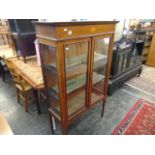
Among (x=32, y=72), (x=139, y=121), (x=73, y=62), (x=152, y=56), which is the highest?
(x=73, y=62)

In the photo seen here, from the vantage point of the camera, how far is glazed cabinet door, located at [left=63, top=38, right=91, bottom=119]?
1493 mm

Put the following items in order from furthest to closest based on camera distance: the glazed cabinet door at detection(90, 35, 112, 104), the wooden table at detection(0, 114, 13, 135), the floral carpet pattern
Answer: the floral carpet pattern → the glazed cabinet door at detection(90, 35, 112, 104) → the wooden table at detection(0, 114, 13, 135)

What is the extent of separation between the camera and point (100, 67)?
6.35 feet

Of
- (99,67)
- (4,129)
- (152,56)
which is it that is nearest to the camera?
(4,129)

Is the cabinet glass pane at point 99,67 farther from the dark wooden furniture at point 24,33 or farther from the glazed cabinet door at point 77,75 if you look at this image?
the dark wooden furniture at point 24,33

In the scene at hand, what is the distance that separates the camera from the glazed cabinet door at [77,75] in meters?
1.49

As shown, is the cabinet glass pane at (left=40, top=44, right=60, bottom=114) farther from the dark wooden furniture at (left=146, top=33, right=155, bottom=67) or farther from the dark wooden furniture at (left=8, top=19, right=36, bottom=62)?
the dark wooden furniture at (left=146, top=33, right=155, bottom=67)

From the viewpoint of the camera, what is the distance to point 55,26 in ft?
3.43

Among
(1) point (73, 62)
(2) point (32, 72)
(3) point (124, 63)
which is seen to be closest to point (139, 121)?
(3) point (124, 63)

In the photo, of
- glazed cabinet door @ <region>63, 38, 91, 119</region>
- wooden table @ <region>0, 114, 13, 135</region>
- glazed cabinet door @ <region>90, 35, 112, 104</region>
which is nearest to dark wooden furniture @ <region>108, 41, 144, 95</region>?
glazed cabinet door @ <region>90, 35, 112, 104</region>

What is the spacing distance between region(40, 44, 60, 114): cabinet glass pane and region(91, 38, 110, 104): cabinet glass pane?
1.94 ft

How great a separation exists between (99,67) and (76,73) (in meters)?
0.48

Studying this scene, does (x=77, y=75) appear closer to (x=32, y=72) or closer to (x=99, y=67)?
(x=99, y=67)
